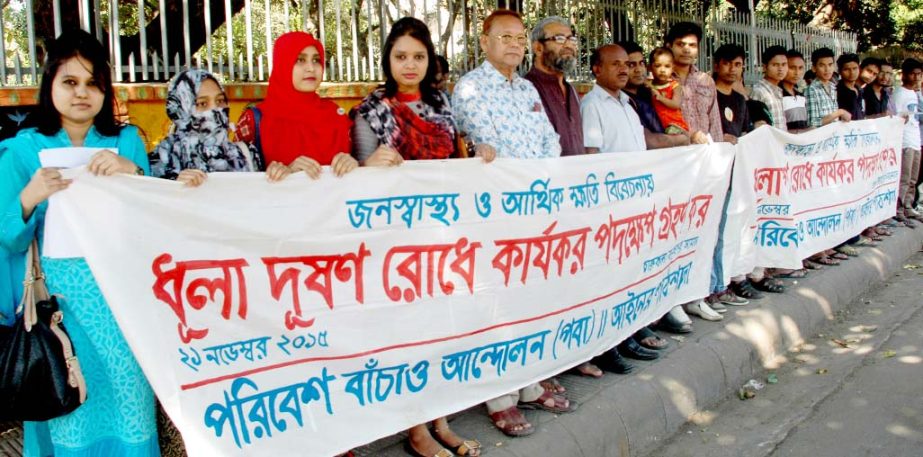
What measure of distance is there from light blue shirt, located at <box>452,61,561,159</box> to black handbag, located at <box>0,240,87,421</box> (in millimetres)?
1943

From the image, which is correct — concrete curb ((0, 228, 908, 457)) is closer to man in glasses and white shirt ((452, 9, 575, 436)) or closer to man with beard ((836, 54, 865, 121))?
man in glasses and white shirt ((452, 9, 575, 436))

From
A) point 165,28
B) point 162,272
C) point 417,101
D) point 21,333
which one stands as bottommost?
point 21,333

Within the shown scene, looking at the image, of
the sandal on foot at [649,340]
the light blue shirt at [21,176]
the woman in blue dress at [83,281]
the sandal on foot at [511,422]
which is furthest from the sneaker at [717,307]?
the light blue shirt at [21,176]

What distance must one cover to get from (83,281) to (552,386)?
2170mm

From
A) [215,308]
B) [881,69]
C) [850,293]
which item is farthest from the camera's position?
[881,69]

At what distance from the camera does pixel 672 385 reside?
409cm

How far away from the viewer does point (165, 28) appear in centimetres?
435

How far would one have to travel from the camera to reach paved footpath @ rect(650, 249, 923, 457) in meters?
3.77

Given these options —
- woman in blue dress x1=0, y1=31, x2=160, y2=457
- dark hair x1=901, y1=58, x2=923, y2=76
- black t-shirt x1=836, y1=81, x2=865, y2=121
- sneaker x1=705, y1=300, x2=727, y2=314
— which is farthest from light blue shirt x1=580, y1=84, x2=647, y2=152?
dark hair x1=901, y1=58, x2=923, y2=76

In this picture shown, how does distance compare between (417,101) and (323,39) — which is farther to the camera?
(323,39)

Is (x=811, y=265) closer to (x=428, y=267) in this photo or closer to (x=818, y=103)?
(x=818, y=103)

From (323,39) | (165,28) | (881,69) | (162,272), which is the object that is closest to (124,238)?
(162,272)

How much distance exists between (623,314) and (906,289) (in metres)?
3.97

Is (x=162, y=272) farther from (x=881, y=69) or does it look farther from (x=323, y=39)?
(x=881, y=69)
